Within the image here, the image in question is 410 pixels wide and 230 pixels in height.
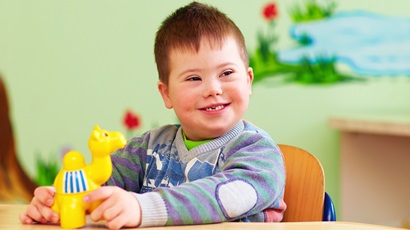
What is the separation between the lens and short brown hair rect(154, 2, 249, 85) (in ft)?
4.11

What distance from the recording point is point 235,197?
1.04m

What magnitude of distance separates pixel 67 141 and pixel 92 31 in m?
0.48

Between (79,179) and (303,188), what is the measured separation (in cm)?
55

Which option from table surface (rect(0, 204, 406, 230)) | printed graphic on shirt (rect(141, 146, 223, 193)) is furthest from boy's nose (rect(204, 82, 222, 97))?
table surface (rect(0, 204, 406, 230))

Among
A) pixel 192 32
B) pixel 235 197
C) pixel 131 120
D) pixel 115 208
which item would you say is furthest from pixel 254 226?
pixel 131 120

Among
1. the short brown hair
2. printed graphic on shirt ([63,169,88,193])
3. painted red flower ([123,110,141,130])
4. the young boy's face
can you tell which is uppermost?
the short brown hair

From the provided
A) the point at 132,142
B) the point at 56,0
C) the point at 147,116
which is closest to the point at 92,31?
the point at 56,0

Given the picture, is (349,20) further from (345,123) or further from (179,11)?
(179,11)

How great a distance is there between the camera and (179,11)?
137cm

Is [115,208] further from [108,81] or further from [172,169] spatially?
[108,81]

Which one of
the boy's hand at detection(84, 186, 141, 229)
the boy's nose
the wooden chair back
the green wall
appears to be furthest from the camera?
the green wall

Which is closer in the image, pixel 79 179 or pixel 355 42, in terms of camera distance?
pixel 79 179

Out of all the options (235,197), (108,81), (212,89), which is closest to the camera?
(235,197)

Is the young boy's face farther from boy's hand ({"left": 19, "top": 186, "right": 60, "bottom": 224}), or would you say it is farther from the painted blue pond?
the painted blue pond
